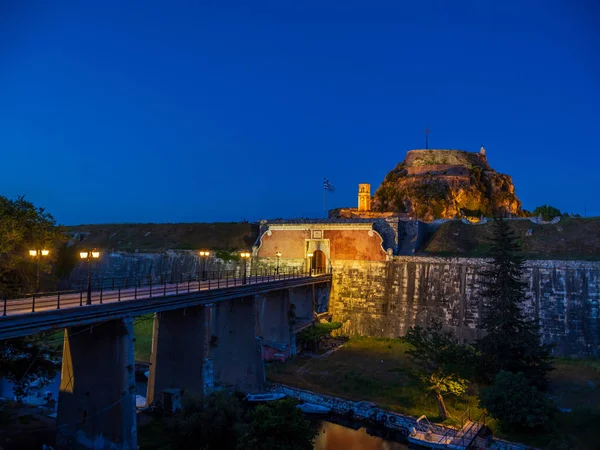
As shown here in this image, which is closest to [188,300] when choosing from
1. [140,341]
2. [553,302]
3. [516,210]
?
[140,341]

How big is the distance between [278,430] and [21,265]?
16.0m

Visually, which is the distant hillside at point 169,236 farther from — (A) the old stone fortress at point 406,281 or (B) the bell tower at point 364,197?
(B) the bell tower at point 364,197

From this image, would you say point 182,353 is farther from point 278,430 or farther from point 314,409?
point 278,430

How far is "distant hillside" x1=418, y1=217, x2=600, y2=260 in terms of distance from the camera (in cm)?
3350

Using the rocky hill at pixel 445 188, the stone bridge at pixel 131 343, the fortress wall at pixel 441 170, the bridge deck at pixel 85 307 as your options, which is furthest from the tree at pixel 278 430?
the fortress wall at pixel 441 170

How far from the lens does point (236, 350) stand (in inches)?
1009

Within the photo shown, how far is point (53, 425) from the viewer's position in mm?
19719

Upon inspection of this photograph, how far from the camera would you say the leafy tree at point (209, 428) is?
16703mm

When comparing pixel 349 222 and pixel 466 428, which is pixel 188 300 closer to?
pixel 466 428

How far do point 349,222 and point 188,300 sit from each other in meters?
18.4

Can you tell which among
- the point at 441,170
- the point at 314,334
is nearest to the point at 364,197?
the point at 441,170

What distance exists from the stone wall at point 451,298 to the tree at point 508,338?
6.00 metres

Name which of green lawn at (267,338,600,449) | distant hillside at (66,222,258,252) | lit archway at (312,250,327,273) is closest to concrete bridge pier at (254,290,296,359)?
green lawn at (267,338,600,449)

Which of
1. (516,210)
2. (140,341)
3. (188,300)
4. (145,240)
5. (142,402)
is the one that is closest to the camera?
(188,300)
